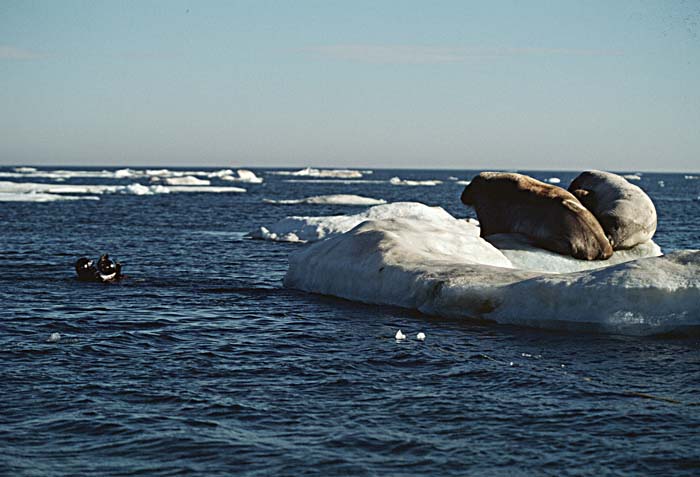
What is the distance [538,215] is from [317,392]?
13.1m

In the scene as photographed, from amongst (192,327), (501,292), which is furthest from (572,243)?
(192,327)

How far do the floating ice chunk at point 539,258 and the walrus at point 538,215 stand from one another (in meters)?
0.19

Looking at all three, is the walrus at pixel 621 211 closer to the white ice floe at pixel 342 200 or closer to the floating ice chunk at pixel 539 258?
the floating ice chunk at pixel 539 258

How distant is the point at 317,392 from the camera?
34.7ft

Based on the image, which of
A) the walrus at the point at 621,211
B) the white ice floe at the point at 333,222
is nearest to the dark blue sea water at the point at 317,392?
the walrus at the point at 621,211

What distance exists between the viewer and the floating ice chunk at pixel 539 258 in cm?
2114

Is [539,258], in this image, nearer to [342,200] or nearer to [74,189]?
[342,200]

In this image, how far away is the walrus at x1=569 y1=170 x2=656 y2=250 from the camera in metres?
22.5

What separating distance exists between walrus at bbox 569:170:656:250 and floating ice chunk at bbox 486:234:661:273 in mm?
439

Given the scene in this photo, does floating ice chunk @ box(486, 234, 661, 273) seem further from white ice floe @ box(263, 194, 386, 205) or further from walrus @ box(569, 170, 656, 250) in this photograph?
white ice floe @ box(263, 194, 386, 205)

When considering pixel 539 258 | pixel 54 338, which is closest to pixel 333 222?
pixel 539 258

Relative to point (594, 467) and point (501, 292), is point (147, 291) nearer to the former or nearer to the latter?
point (501, 292)

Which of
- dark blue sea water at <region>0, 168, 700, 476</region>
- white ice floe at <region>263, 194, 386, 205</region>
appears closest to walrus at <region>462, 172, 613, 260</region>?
dark blue sea water at <region>0, 168, 700, 476</region>

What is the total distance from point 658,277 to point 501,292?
251 cm
